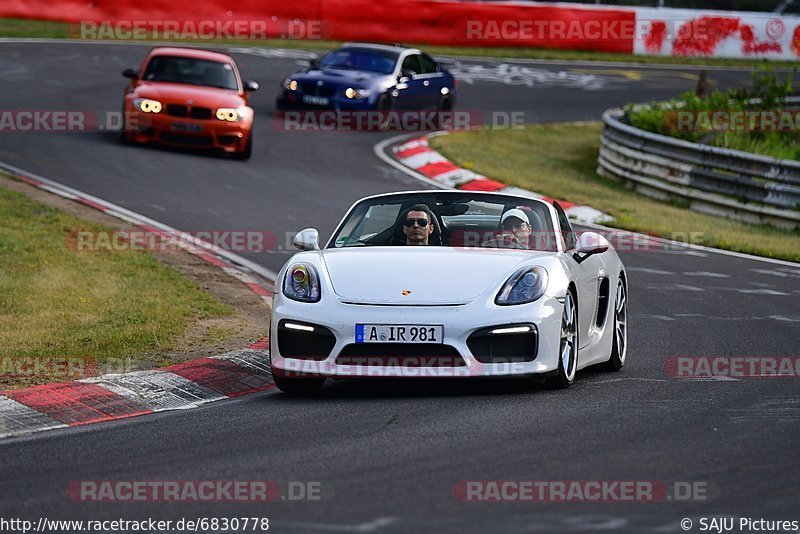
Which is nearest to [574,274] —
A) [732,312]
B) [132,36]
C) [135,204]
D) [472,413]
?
[472,413]

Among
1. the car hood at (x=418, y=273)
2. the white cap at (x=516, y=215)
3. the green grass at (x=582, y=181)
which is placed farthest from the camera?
the green grass at (x=582, y=181)

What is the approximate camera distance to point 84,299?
11.3 meters

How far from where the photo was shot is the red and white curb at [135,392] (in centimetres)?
757

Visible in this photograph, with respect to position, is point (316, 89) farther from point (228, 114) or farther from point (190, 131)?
point (190, 131)

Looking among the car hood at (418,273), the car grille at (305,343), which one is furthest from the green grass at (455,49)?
the car grille at (305,343)

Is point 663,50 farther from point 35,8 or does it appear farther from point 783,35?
point 35,8

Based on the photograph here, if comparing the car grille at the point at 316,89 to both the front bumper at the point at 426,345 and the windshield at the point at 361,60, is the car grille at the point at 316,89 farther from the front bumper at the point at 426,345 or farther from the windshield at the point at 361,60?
the front bumper at the point at 426,345

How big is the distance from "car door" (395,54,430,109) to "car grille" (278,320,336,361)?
1819cm

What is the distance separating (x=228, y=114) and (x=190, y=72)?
1.38 meters

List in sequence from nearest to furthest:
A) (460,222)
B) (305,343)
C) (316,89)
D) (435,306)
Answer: (435,306), (305,343), (460,222), (316,89)

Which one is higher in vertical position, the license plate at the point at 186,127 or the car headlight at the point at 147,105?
the car headlight at the point at 147,105

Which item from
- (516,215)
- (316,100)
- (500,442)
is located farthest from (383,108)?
(500,442)

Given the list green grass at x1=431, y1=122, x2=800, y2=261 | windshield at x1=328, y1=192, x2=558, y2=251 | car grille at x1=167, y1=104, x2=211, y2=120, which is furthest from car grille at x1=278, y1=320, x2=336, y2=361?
car grille at x1=167, y1=104, x2=211, y2=120

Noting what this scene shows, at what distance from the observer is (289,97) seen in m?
25.5
